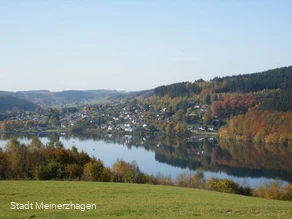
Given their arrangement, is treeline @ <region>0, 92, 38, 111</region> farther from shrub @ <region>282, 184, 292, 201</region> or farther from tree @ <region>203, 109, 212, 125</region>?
shrub @ <region>282, 184, 292, 201</region>

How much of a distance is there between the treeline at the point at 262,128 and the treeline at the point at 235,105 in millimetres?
6904

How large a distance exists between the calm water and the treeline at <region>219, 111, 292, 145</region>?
5.07 metres

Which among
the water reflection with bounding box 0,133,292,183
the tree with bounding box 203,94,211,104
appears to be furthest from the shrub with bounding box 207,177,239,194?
the tree with bounding box 203,94,211,104

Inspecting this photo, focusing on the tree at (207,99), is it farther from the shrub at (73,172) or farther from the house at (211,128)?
the shrub at (73,172)

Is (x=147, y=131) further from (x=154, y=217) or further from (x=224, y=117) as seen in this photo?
(x=154, y=217)

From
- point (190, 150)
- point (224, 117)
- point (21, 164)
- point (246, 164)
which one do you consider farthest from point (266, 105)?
point (21, 164)

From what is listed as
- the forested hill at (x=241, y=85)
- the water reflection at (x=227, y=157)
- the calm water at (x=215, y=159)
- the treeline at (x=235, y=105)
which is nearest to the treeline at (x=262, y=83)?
the forested hill at (x=241, y=85)

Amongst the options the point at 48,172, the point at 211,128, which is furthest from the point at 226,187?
the point at 211,128

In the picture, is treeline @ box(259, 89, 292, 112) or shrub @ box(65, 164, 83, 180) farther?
treeline @ box(259, 89, 292, 112)

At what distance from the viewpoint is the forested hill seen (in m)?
97.9

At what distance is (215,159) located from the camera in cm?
4925

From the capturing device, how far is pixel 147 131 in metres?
88.8

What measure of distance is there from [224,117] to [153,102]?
35.0m

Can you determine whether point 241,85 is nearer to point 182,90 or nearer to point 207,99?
point 207,99
